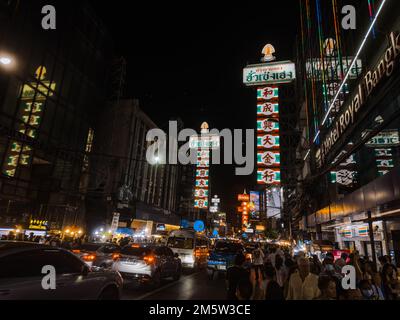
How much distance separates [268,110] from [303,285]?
808 inches

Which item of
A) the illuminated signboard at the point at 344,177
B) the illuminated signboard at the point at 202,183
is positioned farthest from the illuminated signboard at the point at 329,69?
the illuminated signboard at the point at 202,183

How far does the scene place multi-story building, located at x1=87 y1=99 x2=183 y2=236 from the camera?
35.2 m

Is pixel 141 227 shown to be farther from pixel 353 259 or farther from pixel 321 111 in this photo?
pixel 353 259

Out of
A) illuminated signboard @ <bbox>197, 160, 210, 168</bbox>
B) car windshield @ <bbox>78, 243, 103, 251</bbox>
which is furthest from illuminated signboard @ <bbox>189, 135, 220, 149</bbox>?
car windshield @ <bbox>78, 243, 103, 251</bbox>

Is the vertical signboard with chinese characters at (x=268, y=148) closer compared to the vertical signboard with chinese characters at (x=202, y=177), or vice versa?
the vertical signboard with chinese characters at (x=268, y=148)

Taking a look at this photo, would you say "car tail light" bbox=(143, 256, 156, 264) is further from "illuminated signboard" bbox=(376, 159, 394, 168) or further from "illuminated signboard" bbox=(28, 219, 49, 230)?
"illuminated signboard" bbox=(28, 219, 49, 230)

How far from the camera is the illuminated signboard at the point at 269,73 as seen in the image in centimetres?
2555

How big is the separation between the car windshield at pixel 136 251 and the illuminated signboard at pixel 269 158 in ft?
46.9

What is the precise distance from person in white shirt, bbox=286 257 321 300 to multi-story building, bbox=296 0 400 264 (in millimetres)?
4211

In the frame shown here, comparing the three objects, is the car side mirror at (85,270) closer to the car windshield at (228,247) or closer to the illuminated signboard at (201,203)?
the car windshield at (228,247)

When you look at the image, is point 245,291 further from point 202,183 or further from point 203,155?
point 203,155

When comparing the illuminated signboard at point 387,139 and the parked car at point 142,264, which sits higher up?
the illuminated signboard at point 387,139

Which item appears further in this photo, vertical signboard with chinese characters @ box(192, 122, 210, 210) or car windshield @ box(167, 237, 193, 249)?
vertical signboard with chinese characters @ box(192, 122, 210, 210)

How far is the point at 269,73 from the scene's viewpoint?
2647 centimetres
